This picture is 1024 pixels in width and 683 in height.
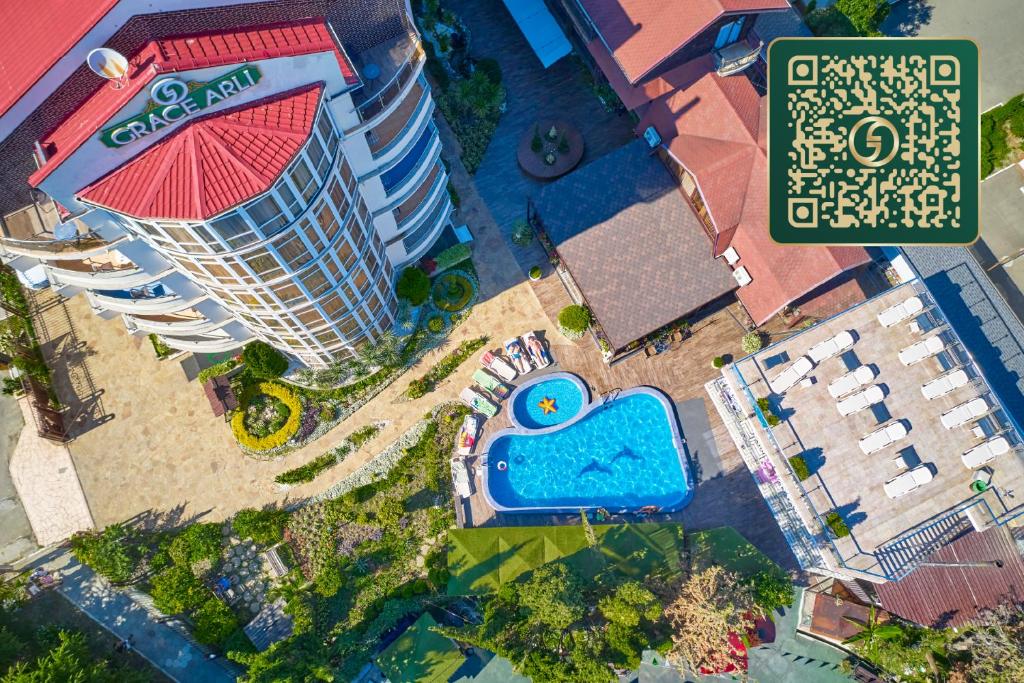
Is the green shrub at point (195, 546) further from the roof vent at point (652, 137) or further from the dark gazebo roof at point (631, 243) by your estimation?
the roof vent at point (652, 137)

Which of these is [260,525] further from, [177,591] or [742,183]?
[742,183]

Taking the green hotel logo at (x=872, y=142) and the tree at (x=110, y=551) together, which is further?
the tree at (x=110, y=551)

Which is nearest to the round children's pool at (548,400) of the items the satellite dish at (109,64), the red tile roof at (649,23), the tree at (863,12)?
the red tile roof at (649,23)

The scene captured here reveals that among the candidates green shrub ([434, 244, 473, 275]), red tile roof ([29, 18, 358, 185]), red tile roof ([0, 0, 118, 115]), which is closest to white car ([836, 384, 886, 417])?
green shrub ([434, 244, 473, 275])

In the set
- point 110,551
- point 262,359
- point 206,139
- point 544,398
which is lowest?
point 544,398

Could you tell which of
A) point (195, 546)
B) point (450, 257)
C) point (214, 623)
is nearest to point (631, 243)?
point (450, 257)
